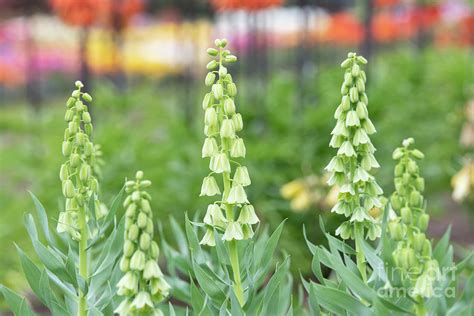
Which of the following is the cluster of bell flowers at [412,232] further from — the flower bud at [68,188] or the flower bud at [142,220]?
the flower bud at [68,188]

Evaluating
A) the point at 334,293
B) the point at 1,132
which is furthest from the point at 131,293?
the point at 1,132

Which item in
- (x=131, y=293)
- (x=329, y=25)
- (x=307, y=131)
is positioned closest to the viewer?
(x=131, y=293)

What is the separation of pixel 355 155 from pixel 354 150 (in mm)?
45

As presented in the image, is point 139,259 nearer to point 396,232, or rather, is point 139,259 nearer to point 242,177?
point 242,177

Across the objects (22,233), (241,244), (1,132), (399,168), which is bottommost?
(1,132)

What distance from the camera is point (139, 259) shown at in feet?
4.01

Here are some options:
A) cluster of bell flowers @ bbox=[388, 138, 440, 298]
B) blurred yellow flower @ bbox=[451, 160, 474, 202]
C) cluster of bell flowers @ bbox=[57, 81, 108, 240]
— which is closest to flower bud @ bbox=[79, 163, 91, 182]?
cluster of bell flowers @ bbox=[57, 81, 108, 240]

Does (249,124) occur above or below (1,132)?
above

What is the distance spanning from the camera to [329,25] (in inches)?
502

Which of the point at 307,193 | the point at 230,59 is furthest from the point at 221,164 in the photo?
the point at 307,193

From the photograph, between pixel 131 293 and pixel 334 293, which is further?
pixel 334 293

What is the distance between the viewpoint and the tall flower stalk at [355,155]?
1401 mm

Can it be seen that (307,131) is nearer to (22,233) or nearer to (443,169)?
(443,169)

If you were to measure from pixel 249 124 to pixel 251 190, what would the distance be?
40.5 inches
